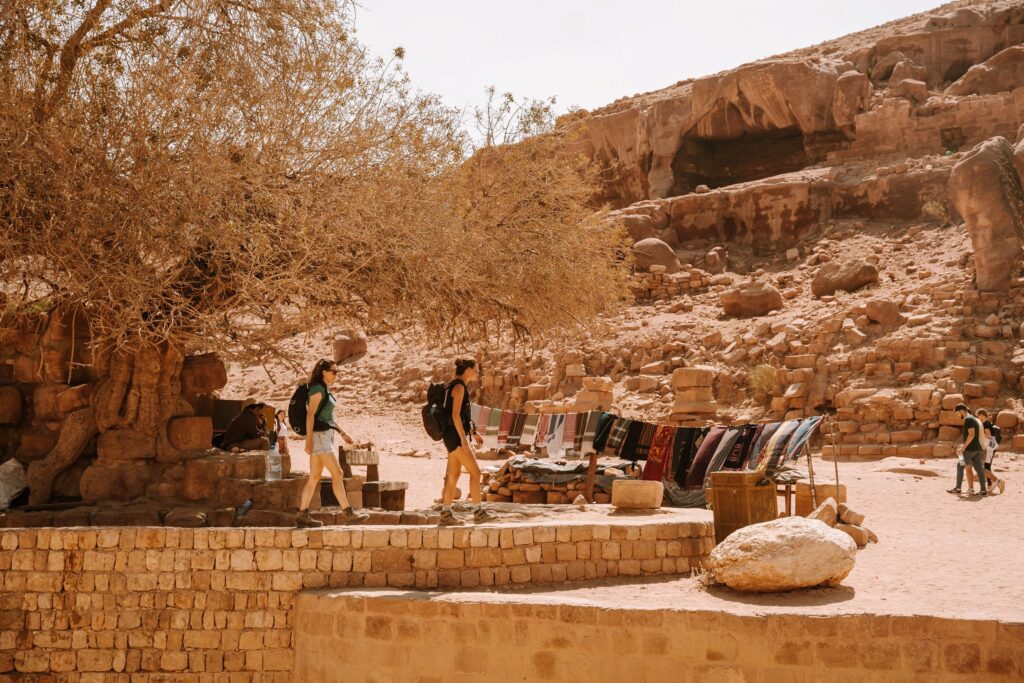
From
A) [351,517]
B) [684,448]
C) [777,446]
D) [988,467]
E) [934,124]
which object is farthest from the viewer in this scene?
[934,124]

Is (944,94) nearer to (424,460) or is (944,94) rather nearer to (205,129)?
(424,460)

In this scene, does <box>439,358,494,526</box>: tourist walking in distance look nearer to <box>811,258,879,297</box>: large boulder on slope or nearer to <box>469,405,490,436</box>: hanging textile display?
<box>469,405,490,436</box>: hanging textile display

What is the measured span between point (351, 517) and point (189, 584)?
5.76 ft

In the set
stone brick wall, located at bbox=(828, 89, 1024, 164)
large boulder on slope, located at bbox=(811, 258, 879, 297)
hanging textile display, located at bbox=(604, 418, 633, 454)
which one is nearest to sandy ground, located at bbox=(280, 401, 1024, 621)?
→ hanging textile display, located at bbox=(604, 418, 633, 454)

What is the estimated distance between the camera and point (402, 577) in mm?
7680

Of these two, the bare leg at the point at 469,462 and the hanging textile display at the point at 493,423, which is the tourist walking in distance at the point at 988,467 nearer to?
the hanging textile display at the point at 493,423

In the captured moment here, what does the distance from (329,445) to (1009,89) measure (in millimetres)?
30010

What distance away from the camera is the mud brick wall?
300 inches

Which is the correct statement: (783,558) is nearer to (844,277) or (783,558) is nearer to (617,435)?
(617,435)

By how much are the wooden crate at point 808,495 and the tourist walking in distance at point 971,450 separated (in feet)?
9.45

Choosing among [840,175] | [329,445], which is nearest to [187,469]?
[329,445]

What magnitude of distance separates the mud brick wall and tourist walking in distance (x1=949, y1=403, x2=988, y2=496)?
28.1 ft

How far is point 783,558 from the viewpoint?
23.9 feet

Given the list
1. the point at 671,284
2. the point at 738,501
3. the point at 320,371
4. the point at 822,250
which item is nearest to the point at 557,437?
the point at 738,501
